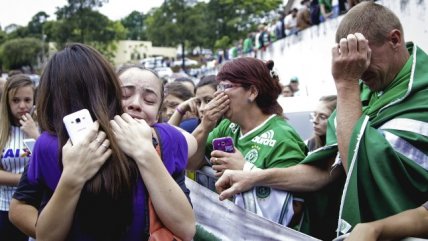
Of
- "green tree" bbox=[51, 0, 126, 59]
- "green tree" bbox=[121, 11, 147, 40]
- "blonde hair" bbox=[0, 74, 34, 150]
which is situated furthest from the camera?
"green tree" bbox=[121, 11, 147, 40]

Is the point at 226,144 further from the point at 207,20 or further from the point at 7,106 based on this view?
the point at 207,20

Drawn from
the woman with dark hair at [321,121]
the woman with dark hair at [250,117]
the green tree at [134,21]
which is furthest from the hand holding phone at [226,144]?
the green tree at [134,21]

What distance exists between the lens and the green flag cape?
1897 mm

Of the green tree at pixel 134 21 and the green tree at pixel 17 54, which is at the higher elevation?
the green tree at pixel 134 21

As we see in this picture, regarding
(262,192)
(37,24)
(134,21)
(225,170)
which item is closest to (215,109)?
(225,170)

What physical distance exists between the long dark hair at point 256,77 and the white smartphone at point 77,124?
4.76 feet

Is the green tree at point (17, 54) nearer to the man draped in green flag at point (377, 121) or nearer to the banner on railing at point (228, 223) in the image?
the banner on railing at point (228, 223)

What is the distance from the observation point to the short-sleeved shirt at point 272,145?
2.72 meters

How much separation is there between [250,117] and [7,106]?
2.28m

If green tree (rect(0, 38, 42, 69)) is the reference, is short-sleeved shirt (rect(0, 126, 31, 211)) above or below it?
above

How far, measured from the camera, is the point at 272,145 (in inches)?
109

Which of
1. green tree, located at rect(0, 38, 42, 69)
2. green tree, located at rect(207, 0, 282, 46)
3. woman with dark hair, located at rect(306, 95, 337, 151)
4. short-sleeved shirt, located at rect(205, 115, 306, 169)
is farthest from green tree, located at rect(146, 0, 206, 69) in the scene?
short-sleeved shirt, located at rect(205, 115, 306, 169)

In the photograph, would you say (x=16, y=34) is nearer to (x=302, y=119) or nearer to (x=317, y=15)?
(x=317, y=15)

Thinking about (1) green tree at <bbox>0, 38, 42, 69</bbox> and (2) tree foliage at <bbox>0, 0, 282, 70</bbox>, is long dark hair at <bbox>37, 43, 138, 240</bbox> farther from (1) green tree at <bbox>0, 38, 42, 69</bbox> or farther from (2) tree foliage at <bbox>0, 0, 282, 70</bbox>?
(1) green tree at <bbox>0, 38, 42, 69</bbox>
